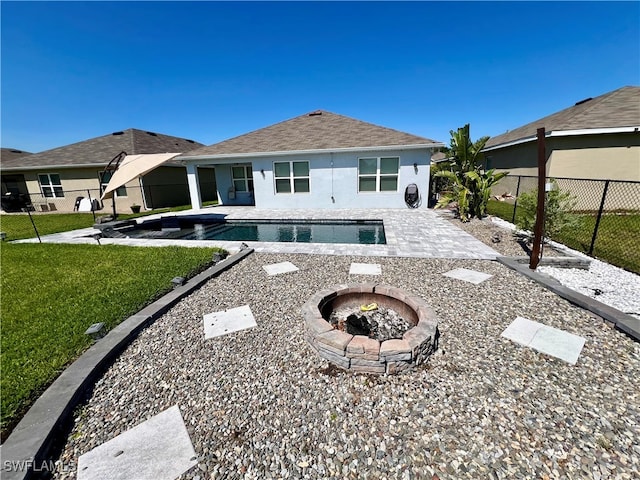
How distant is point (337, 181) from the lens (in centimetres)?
1345

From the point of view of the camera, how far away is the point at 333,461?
5.73ft

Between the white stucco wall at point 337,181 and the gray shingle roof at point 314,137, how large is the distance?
49 cm

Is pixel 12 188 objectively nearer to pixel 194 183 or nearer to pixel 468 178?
pixel 194 183

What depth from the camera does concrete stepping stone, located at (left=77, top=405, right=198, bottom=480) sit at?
1.71 meters

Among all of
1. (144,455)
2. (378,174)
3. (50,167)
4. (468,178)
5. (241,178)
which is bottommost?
(144,455)

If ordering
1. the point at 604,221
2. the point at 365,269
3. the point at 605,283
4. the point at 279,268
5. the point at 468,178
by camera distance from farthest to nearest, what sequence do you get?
the point at 468,178 < the point at 604,221 < the point at 279,268 < the point at 365,269 < the point at 605,283

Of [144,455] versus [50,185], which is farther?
[50,185]

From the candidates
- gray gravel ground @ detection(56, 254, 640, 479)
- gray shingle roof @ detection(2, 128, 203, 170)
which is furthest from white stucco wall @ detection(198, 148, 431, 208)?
gray gravel ground @ detection(56, 254, 640, 479)

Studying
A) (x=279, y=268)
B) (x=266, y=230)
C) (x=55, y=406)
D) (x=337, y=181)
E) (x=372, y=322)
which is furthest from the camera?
(x=337, y=181)

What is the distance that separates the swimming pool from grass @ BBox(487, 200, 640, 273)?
4.88 m

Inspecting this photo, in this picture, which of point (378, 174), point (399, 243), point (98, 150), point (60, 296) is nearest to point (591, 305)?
point (399, 243)

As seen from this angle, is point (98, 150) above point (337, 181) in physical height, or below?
above

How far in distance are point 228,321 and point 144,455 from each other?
5.75 ft

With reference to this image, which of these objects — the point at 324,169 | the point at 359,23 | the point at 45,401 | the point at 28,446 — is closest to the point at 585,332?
the point at 28,446
